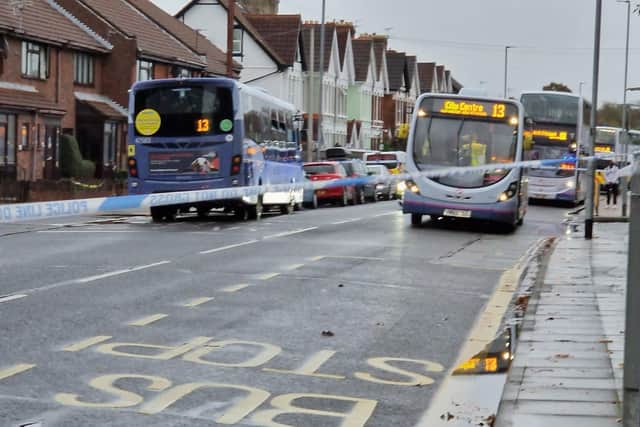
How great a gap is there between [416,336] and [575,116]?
3780 cm

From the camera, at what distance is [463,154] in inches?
1046

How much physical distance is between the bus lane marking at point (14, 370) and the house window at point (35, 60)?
3621 cm

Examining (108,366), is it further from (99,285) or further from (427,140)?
(427,140)

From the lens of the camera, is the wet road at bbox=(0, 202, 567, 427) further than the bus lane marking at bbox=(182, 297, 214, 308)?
No

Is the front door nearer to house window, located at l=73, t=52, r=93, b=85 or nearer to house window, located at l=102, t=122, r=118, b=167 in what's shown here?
house window, located at l=73, t=52, r=93, b=85

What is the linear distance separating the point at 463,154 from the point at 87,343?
59.7 feet

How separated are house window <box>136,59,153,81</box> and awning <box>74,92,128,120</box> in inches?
79.5

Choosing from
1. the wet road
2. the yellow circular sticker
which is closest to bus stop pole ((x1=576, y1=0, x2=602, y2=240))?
the wet road

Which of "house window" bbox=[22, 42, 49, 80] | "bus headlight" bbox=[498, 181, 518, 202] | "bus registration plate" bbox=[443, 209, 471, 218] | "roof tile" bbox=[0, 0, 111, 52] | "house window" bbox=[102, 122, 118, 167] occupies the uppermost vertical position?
"roof tile" bbox=[0, 0, 111, 52]

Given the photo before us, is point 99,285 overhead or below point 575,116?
below

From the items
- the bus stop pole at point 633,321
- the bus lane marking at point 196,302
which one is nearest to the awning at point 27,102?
the bus lane marking at point 196,302

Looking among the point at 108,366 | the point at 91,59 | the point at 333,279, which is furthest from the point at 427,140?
the point at 91,59

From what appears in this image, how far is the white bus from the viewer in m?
46.4

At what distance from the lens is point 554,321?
11.0 meters
